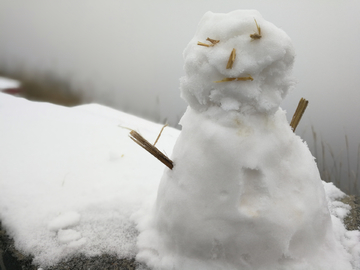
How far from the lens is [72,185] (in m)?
1.46

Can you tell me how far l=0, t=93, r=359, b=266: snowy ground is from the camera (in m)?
1.11

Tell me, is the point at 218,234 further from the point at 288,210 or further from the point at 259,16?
the point at 259,16

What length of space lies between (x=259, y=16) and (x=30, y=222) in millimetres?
1273

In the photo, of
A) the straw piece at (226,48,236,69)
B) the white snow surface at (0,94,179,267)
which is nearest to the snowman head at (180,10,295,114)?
A: the straw piece at (226,48,236,69)

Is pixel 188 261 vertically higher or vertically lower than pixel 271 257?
lower

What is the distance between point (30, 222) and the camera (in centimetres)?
117

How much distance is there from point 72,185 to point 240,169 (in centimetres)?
101

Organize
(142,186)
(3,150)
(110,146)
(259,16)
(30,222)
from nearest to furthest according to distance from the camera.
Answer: (259,16) → (30,222) → (142,186) → (3,150) → (110,146)

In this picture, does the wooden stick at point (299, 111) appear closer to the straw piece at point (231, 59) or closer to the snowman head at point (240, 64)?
the snowman head at point (240, 64)

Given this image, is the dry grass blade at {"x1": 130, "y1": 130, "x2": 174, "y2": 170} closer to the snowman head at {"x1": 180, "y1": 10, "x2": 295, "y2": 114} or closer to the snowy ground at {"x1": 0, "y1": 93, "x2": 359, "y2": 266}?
the snowy ground at {"x1": 0, "y1": 93, "x2": 359, "y2": 266}

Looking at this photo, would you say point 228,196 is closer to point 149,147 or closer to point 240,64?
point 149,147

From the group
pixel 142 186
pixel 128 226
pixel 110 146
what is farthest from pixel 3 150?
→ pixel 128 226

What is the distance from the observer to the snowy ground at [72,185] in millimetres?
1107

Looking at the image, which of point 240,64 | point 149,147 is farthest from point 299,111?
point 149,147
